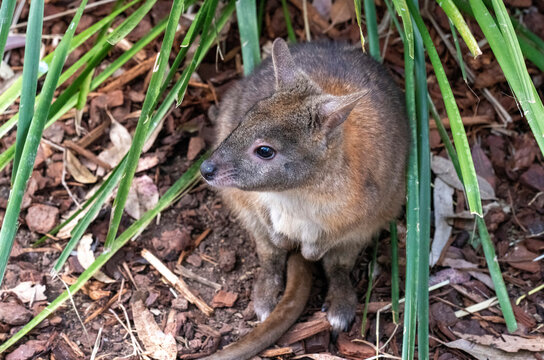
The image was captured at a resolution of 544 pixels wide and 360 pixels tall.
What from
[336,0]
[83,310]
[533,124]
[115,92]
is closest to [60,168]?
[115,92]

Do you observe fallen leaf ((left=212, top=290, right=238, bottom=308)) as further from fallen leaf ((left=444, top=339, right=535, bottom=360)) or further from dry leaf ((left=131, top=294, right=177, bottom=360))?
fallen leaf ((left=444, top=339, right=535, bottom=360))

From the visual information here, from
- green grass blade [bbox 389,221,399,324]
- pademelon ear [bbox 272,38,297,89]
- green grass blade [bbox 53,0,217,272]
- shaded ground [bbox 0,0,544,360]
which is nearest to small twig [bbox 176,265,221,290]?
shaded ground [bbox 0,0,544,360]

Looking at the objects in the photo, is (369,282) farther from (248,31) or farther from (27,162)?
(27,162)

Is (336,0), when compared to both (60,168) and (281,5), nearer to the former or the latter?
(281,5)

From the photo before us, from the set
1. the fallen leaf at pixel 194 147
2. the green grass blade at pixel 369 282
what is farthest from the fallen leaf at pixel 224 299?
the fallen leaf at pixel 194 147

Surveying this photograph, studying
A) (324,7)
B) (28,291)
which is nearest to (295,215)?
(28,291)

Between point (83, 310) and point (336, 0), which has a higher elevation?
point (336, 0)
